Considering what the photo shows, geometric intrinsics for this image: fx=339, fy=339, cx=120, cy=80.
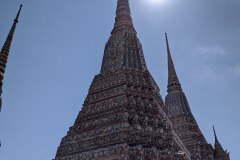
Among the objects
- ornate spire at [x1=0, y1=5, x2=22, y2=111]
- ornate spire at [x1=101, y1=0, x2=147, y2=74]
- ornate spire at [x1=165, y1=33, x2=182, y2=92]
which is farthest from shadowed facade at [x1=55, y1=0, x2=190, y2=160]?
ornate spire at [x1=165, y1=33, x2=182, y2=92]

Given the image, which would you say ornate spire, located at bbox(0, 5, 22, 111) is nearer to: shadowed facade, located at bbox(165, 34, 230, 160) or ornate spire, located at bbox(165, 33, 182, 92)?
shadowed facade, located at bbox(165, 34, 230, 160)

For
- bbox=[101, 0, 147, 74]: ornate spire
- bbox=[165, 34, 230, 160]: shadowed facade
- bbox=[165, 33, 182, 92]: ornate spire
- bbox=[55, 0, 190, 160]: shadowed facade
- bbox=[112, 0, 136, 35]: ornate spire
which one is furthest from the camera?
bbox=[165, 33, 182, 92]: ornate spire

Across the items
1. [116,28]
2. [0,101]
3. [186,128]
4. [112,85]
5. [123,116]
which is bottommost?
[0,101]

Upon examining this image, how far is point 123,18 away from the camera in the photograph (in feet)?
82.8

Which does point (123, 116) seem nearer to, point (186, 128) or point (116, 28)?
point (116, 28)

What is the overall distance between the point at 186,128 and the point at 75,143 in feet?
46.2

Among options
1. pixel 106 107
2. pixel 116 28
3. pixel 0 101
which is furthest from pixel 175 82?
pixel 0 101

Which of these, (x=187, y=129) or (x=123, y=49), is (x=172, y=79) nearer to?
(x=187, y=129)

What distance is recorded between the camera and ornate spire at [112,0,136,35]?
2460cm

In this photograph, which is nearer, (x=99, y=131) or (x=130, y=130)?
(x=130, y=130)

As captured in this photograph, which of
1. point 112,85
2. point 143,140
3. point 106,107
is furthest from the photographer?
point 112,85

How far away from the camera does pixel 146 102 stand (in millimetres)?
17891

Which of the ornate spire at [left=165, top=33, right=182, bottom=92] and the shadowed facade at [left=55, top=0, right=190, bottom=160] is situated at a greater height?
the ornate spire at [left=165, top=33, right=182, bottom=92]

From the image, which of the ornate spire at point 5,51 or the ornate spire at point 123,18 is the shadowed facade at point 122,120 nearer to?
the ornate spire at point 123,18
